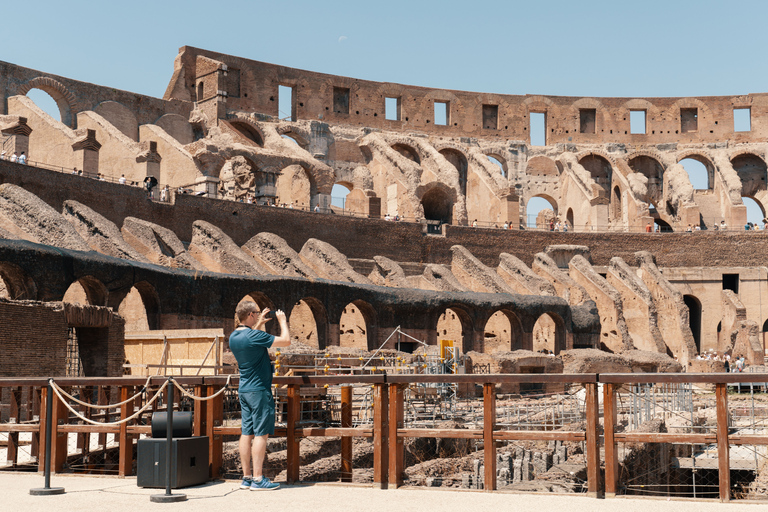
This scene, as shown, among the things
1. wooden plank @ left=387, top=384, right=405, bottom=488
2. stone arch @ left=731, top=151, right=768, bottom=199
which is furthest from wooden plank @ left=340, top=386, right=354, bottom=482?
stone arch @ left=731, top=151, right=768, bottom=199

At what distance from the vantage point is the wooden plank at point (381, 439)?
24.0ft

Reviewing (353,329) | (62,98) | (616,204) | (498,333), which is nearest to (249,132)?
(62,98)

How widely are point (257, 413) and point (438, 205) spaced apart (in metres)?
39.8

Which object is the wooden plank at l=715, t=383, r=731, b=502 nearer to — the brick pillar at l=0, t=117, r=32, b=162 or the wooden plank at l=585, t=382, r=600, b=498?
the wooden plank at l=585, t=382, r=600, b=498

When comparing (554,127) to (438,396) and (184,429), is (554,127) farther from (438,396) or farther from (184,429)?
(184,429)

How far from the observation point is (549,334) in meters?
33.1

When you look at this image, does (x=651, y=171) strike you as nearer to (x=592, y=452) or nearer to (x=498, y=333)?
(x=498, y=333)

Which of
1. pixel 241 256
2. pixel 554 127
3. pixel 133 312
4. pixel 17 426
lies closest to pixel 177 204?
pixel 241 256

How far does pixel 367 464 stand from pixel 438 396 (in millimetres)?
6534

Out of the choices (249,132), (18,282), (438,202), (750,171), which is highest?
(249,132)

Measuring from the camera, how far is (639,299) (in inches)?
1464

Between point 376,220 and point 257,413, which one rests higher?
point 376,220

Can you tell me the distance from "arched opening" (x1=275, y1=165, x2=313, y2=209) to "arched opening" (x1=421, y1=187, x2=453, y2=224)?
→ 8.48 meters

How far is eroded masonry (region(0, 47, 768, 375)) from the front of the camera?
23.0 m
